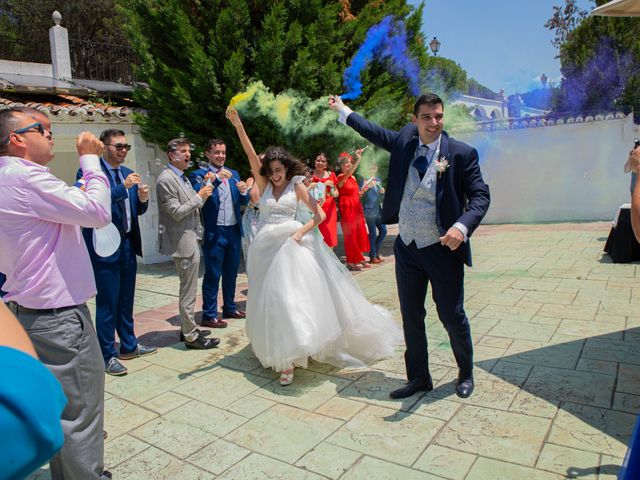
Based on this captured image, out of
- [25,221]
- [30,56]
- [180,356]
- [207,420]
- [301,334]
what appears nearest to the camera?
[25,221]

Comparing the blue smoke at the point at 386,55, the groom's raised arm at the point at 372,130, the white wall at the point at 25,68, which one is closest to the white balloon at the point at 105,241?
the groom's raised arm at the point at 372,130

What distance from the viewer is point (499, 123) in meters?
14.7

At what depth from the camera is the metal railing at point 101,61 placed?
17781 mm

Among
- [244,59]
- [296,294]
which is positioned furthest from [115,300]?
[244,59]

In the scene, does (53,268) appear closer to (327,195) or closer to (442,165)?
(442,165)

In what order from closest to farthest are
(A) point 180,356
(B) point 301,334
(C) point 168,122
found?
(B) point 301,334 → (A) point 180,356 → (C) point 168,122

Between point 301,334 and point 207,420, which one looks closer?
point 207,420

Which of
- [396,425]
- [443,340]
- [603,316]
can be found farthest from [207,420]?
[603,316]

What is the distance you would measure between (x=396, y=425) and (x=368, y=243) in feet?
19.7

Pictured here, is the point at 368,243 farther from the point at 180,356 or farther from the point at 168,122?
the point at 180,356

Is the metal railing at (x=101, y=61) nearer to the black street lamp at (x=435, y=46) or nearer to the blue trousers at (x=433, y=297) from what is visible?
the black street lamp at (x=435, y=46)

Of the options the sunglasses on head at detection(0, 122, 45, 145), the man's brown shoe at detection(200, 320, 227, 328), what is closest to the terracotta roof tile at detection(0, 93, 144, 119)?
the man's brown shoe at detection(200, 320, 227, 328)

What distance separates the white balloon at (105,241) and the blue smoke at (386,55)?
15.8 ft

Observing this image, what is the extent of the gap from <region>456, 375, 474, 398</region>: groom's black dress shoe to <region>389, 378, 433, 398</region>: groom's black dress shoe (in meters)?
0.22
